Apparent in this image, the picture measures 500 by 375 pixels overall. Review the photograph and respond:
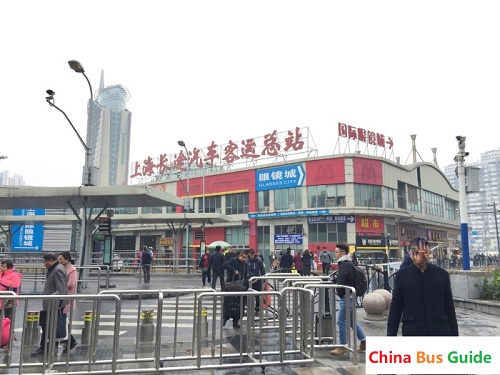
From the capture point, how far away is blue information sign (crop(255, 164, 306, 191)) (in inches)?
1491

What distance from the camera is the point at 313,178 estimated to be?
36.9 meters

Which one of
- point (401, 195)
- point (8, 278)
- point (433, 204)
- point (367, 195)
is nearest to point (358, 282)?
point (8, 278)

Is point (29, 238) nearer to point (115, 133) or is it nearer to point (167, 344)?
point (167, 344)

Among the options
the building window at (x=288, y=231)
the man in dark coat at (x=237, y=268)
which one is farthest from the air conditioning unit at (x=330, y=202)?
the man in dark coat at (x=237, y=268)

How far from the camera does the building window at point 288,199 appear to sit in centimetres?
3778

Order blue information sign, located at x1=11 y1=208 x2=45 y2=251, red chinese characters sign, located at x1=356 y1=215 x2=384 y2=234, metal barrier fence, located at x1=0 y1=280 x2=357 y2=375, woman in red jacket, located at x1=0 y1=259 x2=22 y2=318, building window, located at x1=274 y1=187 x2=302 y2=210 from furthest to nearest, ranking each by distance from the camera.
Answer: blue information sign, located at x1=11 y1=208 x2=45 y2=251 → building window, located at x1=274 y1=187 x2=302 y2=210 → red chinese characters sign, located at x1=356 y1=215 x2=384 y2=234 → woman in red jacket, located at x1=0 y1=259 x2=22 y2=318 → metal barrier fence, located at x1=0 y1=280 x2=357 y2=375

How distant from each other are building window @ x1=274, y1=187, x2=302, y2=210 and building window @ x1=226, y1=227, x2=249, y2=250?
15.6ft

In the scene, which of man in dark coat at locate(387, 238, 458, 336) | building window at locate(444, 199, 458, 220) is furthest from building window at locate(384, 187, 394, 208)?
man in dark coat at locate(387, 238, 458, 336)

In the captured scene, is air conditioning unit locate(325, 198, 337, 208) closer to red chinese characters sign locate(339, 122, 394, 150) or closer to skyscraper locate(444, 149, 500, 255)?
red chinese characters sign locate(339, 122, 394, 150)

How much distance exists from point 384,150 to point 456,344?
39.6 m

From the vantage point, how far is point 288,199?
38500 mm

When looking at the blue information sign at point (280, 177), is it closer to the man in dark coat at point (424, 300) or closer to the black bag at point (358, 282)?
the black bag at point (358, 282)

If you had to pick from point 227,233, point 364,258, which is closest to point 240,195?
Answer: point 227,233

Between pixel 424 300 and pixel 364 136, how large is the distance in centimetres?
3758
